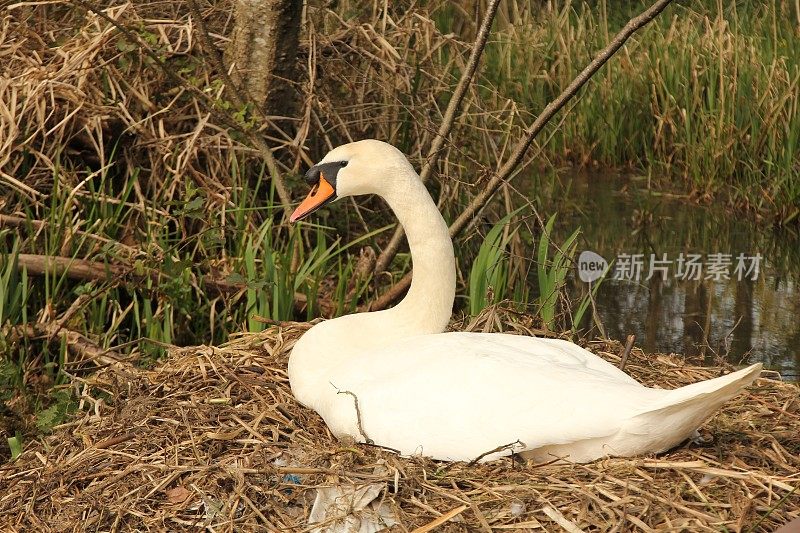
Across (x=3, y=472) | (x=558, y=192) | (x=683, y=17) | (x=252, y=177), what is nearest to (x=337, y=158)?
(x=3, y=472)

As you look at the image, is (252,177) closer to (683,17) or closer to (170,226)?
(170,226)

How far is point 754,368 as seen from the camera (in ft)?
10.9

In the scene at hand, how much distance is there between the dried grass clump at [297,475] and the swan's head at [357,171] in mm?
749

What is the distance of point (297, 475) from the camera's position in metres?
3.75

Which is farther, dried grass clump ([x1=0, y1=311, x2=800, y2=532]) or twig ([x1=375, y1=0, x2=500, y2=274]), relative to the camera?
twig ([x1=375, y1=0, x2=500, y2=274])

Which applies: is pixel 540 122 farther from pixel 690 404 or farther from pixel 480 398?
pixel 690 404

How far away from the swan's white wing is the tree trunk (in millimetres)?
2596

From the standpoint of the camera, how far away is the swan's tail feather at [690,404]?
3326 millimetres

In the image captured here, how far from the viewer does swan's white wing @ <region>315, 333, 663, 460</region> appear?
3.63m

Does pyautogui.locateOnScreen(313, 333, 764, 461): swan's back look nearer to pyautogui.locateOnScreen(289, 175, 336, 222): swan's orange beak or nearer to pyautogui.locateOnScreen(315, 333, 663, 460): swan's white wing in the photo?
pyautogui.locateOnScreen(315, 333, 663, 460): swan's white wing

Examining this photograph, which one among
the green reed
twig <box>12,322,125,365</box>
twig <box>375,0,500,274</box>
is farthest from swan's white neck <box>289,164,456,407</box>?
the green reed

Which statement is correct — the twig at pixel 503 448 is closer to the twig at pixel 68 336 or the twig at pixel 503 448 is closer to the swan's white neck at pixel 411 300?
the swan's white neck at pixel 411 300

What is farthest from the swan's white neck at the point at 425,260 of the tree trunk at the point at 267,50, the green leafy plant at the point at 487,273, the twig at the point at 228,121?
the tree trunk at the point at 267,50

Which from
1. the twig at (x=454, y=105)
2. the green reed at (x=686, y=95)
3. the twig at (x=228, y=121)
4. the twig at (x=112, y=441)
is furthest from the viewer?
the green reed at (x=686, y=95)
